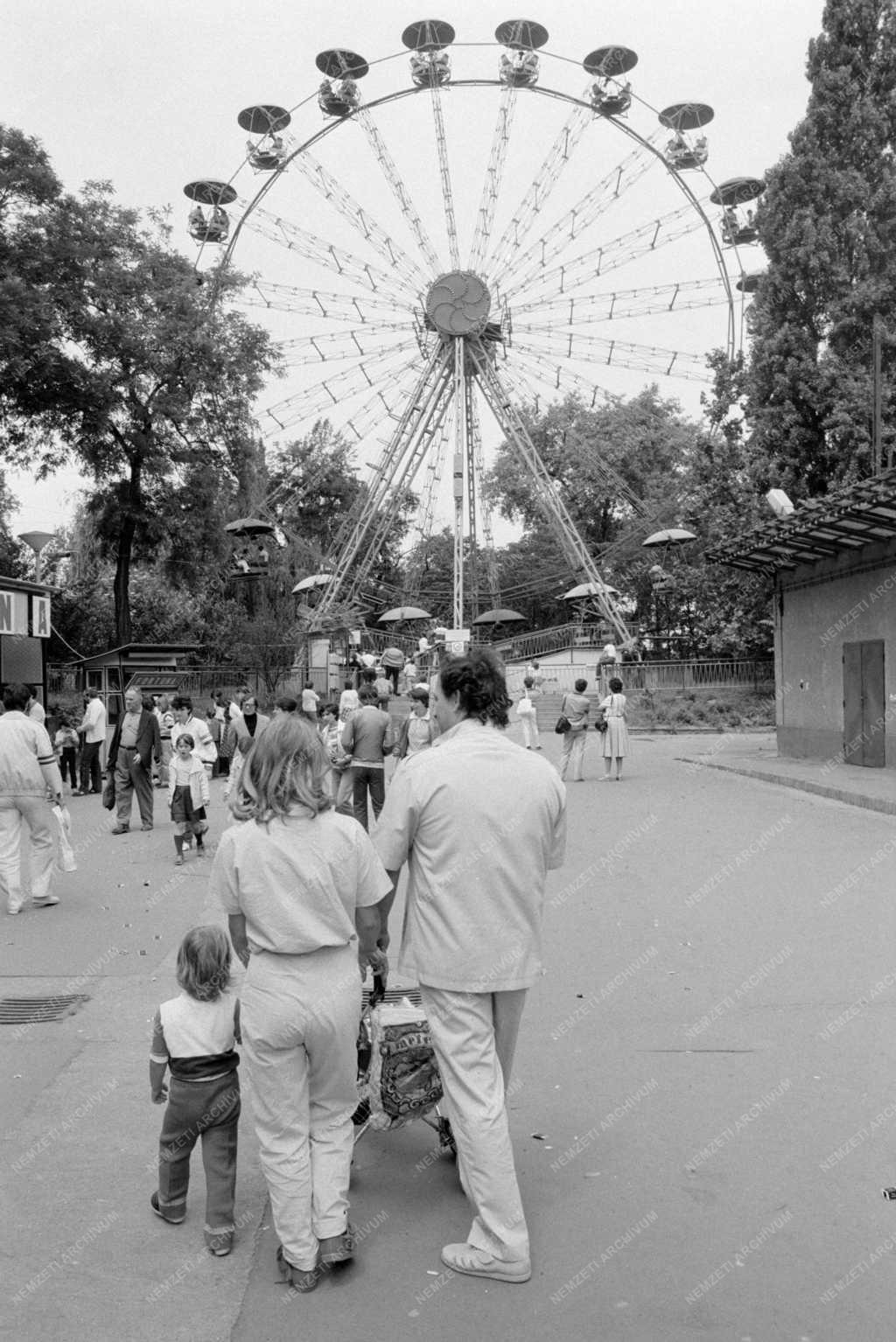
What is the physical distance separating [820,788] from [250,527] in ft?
72.8

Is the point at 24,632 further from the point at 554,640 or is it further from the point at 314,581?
the point at 554,640

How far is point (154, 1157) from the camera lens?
13.3 feet

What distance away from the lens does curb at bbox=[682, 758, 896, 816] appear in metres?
13.8

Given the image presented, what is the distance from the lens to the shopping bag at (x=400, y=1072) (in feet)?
12.0

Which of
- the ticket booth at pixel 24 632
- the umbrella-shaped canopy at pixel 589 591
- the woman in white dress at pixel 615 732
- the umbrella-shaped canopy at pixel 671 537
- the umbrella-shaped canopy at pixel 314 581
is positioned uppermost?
the umbrella-shaped canopy at pixel 671 537

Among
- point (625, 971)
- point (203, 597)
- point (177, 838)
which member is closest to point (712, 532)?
point (203, 597)

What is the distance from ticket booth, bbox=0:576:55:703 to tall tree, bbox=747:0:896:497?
18645 mm

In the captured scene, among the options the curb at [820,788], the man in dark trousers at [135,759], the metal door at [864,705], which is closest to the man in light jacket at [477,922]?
the man in dark trousers at [135,759]

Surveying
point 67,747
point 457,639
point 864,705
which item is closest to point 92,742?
point 67,747

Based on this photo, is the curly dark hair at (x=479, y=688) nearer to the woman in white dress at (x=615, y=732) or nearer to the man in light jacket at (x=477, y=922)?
the man in light jacket at (x=477, y=922)

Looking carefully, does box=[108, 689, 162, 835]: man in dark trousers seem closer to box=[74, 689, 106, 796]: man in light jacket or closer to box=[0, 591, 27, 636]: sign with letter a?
box=[74, 689, 106, 796]: man in light jacket

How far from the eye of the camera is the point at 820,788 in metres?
15.9

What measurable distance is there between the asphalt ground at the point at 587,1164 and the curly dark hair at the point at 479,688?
0.34 metres

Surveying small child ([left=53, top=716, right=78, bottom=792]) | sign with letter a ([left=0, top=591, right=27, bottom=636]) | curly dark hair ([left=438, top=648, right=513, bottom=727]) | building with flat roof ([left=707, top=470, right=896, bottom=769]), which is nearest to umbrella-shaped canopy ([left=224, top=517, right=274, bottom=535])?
sign with letter a ([left=0, top=591, right=27, bottom=636])
